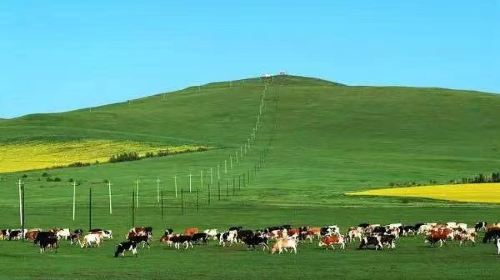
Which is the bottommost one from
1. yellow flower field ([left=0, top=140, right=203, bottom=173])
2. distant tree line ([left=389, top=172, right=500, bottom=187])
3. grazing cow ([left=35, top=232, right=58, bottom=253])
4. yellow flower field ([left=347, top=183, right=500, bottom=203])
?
grazing cow ([left=35, top=232, right=58, bottom=253])

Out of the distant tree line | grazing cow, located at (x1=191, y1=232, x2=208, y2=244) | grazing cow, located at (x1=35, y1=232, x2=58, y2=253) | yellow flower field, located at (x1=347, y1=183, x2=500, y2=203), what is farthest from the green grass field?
yellow flower field, located at (x1=347, y1=183, x2=500, y2=203)

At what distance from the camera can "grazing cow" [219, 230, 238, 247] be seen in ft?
133

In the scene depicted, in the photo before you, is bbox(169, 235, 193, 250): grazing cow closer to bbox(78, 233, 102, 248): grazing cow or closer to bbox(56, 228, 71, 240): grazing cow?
bbox(78, 233, 102, 248): grazing cow

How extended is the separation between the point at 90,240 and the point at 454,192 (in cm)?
3567

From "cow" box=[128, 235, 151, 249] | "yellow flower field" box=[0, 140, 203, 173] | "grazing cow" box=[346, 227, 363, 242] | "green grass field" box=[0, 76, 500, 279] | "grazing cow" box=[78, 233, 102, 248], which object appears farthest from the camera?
"yellow flower field" box=[0, 140, 203, 173]

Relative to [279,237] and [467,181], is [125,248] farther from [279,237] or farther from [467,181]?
[467,181]

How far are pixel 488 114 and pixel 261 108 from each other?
3207cm

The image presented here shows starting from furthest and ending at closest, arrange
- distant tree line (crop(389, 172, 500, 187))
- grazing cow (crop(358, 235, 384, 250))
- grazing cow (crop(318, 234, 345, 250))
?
distant tree line (crop(389, 172, 500, 187)), grazing cow (crop(318, 234, 345, 250)), grazing cow (crop(358, 235, 384, 250))

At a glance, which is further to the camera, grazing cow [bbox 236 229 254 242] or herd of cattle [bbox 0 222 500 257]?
grazing cow [bbox 236 229 254 242]

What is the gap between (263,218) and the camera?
2190 inches

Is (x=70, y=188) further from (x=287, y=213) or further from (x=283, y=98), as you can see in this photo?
(x=283, y=98)

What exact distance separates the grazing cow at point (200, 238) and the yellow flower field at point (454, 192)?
2878 centimetres

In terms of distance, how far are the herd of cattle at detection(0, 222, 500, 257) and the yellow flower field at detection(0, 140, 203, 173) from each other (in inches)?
2363

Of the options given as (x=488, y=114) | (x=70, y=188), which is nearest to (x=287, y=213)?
(x=70, y=188)
